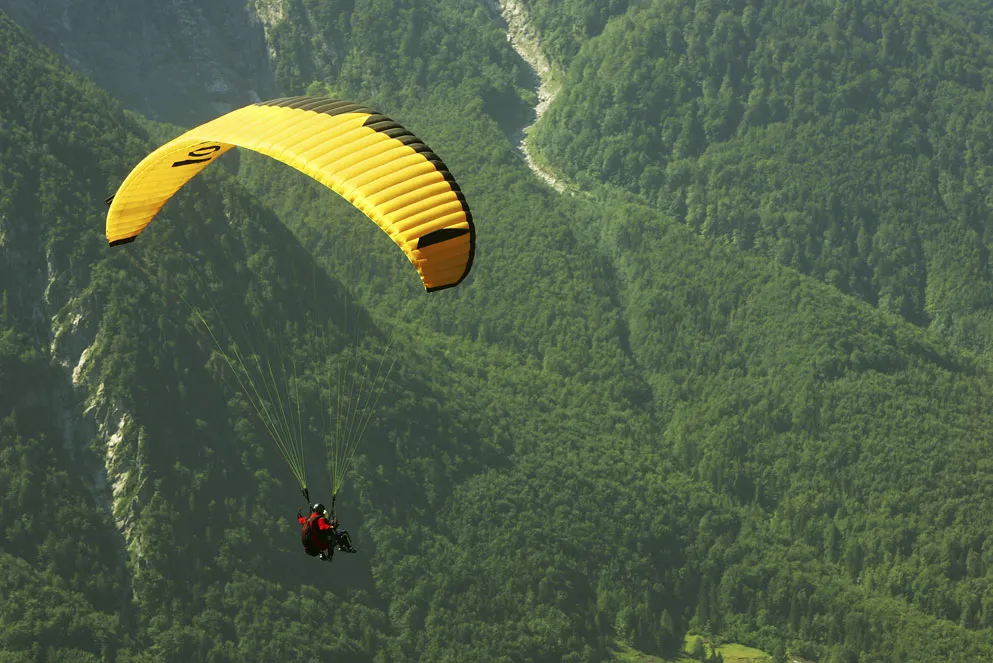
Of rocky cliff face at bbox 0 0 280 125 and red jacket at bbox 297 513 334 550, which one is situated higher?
rocky cliff face at bbox 0 0 280 125

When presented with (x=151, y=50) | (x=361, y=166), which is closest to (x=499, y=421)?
(x=151, y=50)

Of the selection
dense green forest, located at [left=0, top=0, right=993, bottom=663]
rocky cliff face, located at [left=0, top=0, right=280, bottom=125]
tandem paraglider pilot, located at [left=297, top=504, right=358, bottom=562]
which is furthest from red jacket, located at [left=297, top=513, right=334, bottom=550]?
rocky cliff face, located at [left=0, top=0, right=280, bottom=125]

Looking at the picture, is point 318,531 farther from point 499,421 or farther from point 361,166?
point 499,421

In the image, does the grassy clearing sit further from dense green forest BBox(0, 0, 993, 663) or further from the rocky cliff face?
the rocky cliff face

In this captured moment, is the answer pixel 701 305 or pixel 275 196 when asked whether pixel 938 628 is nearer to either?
pixel 701 305

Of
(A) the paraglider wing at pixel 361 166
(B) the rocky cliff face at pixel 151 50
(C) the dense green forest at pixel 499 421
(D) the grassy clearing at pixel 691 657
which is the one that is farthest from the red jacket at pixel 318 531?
(B) the rocky cliff face at pixel 151 50

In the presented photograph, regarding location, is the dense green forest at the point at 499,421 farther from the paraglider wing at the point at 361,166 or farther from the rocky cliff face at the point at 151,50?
the paraglider wing at the point at 361,166
